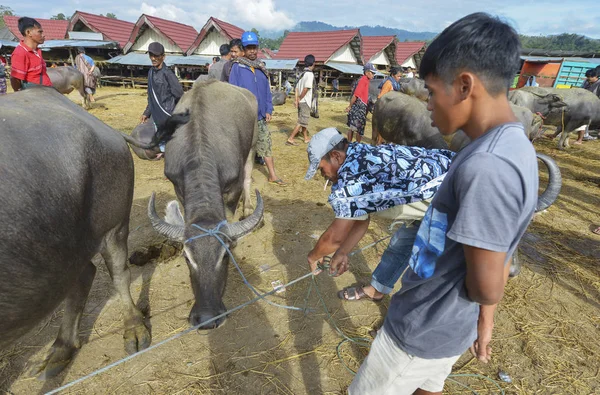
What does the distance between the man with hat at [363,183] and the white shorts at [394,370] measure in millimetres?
847

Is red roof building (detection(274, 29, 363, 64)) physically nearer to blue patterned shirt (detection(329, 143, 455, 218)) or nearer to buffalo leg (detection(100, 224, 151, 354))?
blue patterned shirt (detection(329, 143, 455, 218))

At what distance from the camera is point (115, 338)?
318cm

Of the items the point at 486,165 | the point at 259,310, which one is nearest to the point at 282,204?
the point at 259,310

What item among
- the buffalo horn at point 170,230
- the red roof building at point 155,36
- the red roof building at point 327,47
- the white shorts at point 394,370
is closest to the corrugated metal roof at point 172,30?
the red roof building at point 155,36

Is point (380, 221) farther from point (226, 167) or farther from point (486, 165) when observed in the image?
point (486, 165)

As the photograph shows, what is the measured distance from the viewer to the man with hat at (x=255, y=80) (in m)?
5.80

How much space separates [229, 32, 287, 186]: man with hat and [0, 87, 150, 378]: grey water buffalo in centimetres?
339

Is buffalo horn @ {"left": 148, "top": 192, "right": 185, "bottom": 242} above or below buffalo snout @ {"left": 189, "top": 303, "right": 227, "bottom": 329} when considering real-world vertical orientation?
above

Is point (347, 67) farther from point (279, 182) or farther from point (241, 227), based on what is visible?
point (241, 227)

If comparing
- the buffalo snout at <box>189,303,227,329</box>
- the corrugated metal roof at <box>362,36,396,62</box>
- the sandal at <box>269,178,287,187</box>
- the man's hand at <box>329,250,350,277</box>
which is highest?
the corrugated metal roof at <box>362,36,396,62</box>

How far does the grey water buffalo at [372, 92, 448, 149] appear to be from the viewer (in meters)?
7.15

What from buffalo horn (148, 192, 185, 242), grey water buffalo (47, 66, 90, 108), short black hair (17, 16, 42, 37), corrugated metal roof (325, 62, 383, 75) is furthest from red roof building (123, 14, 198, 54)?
buffalo horn (148, 192, 185, 242)

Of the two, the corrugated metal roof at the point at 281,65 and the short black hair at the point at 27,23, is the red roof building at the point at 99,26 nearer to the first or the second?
the corrugated metal roof at the point at 281,65

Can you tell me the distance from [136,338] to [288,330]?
60.8 inches
